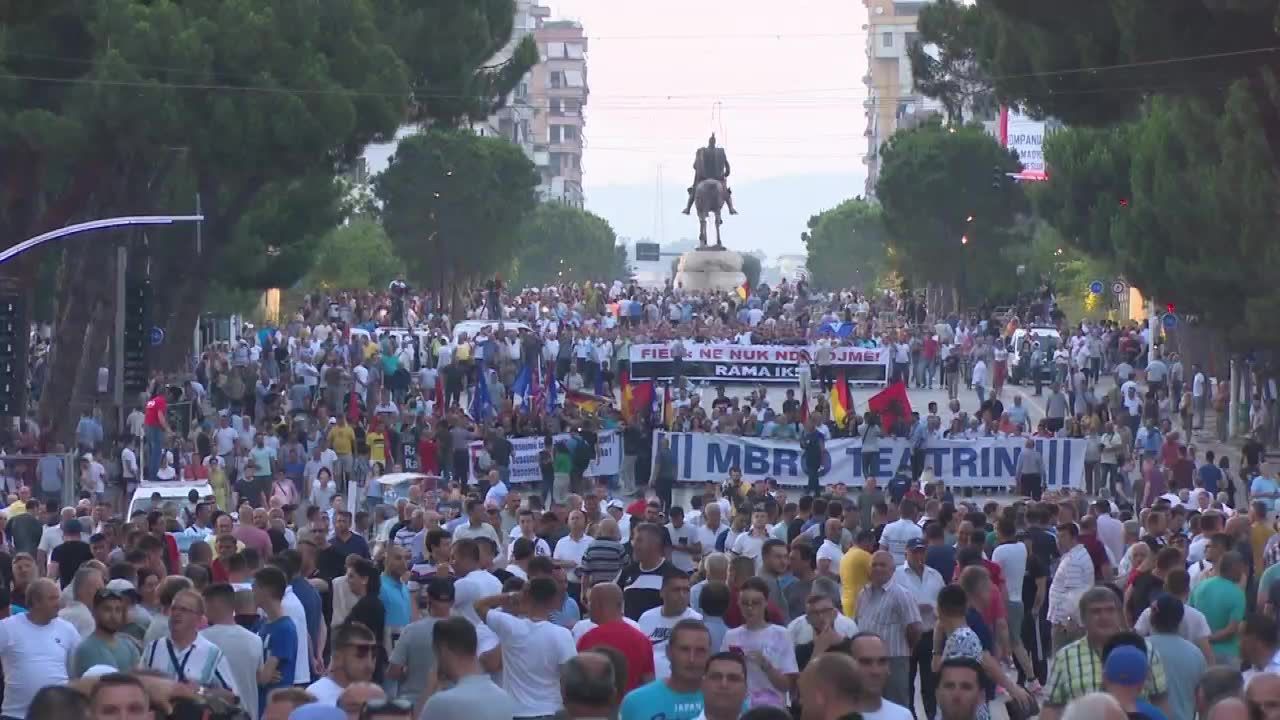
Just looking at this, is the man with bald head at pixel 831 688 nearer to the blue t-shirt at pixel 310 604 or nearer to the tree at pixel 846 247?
the blue t-shirt at pixel 310 604

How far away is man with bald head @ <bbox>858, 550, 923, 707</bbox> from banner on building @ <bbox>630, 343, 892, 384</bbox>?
33372mm

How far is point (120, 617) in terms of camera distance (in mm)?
11352

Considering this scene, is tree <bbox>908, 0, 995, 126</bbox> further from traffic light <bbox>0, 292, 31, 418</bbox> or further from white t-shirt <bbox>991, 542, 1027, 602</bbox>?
white t-shirt <bbox>991, 542, 1027, 602</bbox>

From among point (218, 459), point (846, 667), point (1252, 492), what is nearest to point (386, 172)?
point (218, 459)

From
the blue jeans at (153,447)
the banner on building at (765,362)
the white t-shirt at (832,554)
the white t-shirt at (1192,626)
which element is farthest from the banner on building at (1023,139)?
the white t-shirt at (1192,626)

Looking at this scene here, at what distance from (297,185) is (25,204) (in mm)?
9959

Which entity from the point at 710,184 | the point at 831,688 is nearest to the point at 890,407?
the point at 831,688

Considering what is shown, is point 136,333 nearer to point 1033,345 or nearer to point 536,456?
point 536,456

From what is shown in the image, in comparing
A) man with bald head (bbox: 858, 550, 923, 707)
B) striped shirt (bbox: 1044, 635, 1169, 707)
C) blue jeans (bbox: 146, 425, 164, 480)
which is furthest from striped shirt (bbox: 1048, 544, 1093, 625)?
blue jeans (bbox: 146, 425, 164, 480)

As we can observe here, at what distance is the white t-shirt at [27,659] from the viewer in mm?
11492

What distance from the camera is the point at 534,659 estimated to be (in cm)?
1135

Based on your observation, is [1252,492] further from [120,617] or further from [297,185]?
[297,185]

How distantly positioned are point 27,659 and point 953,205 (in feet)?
254

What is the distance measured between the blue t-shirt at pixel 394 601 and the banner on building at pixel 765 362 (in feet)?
108
